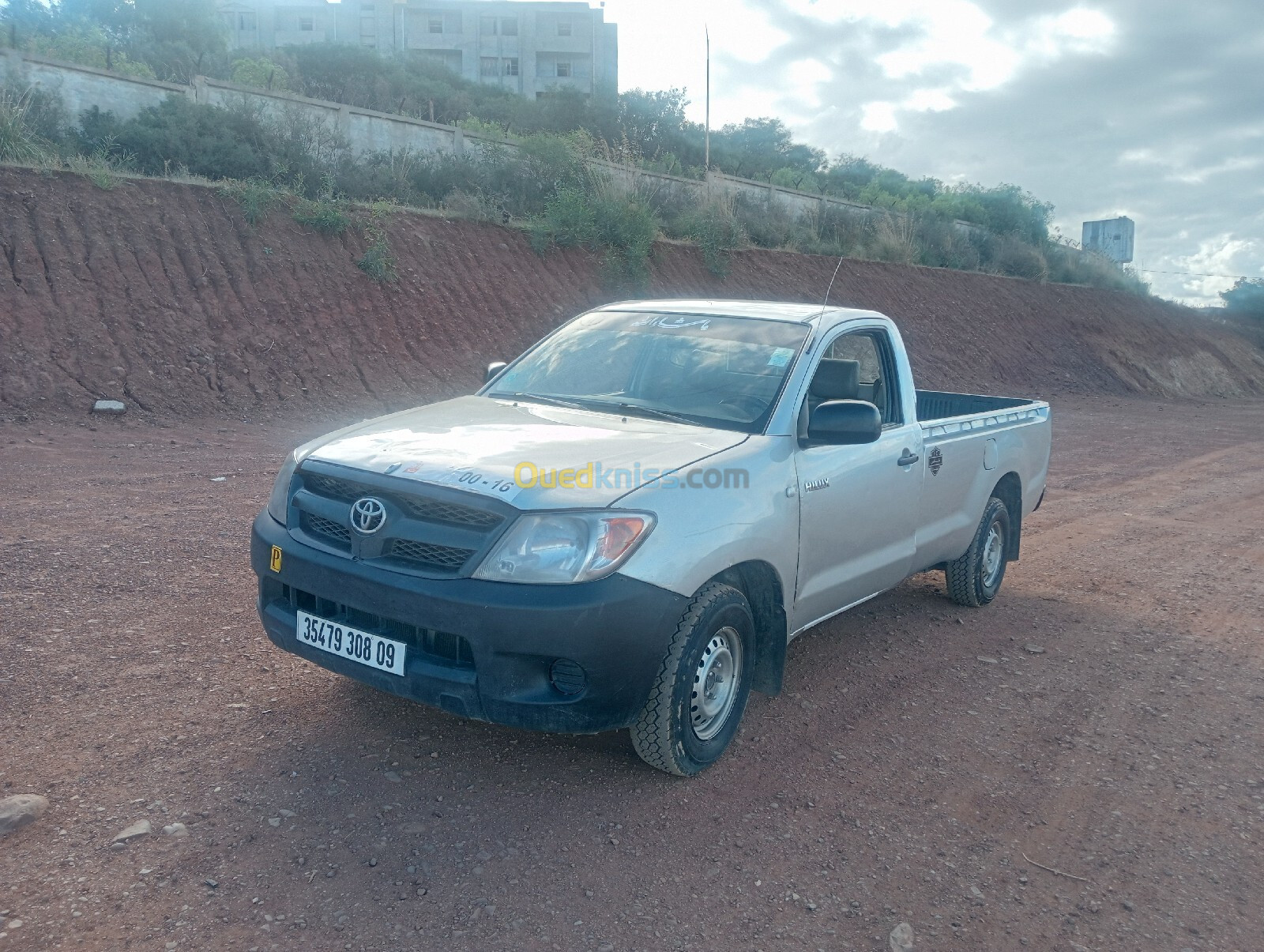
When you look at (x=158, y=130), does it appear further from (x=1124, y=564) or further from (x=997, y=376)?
(x=997, y=376)

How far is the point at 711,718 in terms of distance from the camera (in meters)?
3.88

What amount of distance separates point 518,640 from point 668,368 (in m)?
1.91

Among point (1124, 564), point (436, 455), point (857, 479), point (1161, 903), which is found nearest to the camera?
point (1161, 903)

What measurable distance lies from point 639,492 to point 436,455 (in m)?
0.79

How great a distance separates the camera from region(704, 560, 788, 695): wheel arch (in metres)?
4.04

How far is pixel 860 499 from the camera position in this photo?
460 cm

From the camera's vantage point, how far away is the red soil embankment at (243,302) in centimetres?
1339

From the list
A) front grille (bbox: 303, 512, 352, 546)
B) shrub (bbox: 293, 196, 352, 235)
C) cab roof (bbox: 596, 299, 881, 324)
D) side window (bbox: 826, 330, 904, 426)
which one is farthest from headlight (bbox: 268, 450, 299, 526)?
shrub (bbox: 293, 196, 352, 235)

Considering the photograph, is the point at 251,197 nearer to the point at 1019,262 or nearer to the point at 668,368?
the point at 668,368

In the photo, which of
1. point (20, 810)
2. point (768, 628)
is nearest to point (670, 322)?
point (768, 628)

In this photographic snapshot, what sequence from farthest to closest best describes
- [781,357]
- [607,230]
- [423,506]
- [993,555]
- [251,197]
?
[607,230] < [251,197] < [993,555] < [781,357] < [423,506]

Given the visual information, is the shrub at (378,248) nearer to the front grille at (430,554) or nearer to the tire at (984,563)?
the tire at (984,563)

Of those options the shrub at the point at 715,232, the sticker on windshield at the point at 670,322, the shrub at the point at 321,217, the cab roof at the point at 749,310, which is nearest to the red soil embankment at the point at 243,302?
the shrub at the point at 321,217

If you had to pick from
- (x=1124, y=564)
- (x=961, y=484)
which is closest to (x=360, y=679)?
(x=961, y=484)
